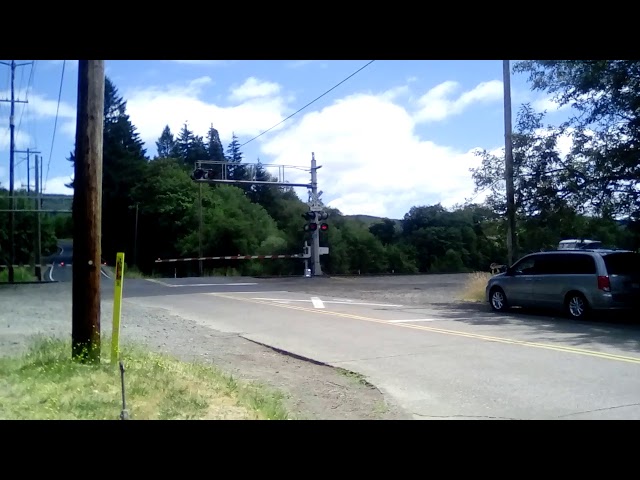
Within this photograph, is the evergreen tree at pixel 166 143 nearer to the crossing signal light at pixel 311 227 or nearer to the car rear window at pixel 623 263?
the crossing signal light at pixel 311 227

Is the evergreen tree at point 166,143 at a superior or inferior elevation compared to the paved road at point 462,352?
superior

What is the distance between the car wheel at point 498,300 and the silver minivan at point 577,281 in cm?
22

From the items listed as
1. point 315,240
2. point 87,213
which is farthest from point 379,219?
point 87,213

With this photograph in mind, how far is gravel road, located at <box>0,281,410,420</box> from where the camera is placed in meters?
7.80

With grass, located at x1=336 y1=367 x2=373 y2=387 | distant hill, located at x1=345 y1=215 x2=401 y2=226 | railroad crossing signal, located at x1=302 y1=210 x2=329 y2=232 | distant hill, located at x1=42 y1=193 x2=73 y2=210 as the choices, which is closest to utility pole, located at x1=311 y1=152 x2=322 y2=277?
railroad crossing signal, located at x1=302 y1=210 x2=329 y2=232

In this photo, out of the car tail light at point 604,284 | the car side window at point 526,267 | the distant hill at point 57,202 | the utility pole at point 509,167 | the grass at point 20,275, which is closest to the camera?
the car tail light at point 604,284

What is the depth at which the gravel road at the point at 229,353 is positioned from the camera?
7.80 m

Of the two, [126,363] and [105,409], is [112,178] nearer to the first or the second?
[126,363]

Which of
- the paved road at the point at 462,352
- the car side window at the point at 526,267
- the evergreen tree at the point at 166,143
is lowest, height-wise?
the paved road at the point at 462,352

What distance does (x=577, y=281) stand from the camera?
15.7m

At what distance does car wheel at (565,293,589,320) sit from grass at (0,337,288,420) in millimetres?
9698

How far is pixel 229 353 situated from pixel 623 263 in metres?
9.45

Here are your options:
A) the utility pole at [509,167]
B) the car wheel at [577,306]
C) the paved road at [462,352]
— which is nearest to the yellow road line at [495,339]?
the paved road at [462,352]
